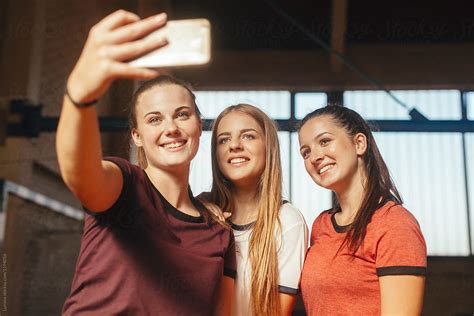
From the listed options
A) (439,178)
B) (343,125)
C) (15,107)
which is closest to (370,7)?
(439,178)

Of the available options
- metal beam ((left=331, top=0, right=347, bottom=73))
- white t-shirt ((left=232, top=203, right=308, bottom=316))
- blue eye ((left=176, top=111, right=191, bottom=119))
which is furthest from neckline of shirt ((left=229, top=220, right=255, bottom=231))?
metal beam ((left=331, top=0, right=347, bottom=73))

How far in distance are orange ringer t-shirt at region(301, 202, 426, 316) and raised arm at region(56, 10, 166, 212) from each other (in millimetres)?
354

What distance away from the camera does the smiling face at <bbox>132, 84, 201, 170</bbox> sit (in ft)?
2.29

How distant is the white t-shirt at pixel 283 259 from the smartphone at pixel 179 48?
1.43ft

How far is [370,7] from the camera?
134 inches

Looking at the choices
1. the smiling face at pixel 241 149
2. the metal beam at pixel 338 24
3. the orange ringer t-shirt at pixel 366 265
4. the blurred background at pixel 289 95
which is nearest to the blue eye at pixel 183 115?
the smiling face at pixel 241 149

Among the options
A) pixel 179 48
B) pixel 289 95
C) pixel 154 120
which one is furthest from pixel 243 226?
pixel 289 95

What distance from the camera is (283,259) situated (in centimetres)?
84

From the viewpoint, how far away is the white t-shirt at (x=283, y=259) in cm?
83

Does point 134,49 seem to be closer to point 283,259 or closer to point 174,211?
point 174,211

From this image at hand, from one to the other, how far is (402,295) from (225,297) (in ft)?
0.78

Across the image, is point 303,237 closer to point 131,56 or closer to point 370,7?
point 131,56

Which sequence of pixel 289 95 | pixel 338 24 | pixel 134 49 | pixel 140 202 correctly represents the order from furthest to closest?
pixel 289 95 → pixel 338 24 → pixel 140 202 → pixel 134 49

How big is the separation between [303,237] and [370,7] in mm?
2833
